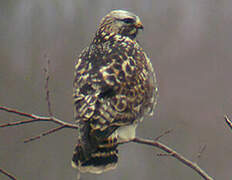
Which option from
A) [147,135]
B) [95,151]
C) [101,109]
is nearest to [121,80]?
[101,109]

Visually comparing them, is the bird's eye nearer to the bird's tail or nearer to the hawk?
the hawk

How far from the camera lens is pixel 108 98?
1.44m

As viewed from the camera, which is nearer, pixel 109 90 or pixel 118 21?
pixel 109 90

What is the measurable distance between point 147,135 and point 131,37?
2.74ft

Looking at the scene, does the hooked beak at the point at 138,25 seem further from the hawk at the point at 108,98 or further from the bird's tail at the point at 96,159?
the bird's tail at the point at 96,159

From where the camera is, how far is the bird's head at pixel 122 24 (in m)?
1.82

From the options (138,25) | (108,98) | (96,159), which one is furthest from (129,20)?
(96,159)

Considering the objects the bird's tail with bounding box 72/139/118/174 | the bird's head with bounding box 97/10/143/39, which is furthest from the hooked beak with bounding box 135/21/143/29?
the bird's tail with bounding box 72/139/118/174

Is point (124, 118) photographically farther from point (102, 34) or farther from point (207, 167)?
point (207, 167)

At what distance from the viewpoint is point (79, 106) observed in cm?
144

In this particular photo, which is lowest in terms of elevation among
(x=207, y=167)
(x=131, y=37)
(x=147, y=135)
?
(x=207, y=167)

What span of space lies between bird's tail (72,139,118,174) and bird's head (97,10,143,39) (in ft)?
2.07

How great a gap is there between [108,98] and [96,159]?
0.25m

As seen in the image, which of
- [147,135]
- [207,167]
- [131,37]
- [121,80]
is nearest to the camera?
[121,80]
